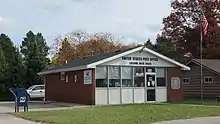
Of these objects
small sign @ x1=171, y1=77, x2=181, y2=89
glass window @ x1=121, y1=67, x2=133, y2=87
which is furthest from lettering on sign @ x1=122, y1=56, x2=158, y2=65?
small sign @ x1=171, y1=77, x2=181, y2=89

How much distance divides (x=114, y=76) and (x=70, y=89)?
4.79 meters

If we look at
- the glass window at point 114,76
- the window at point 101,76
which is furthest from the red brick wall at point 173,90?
the window at point 101,76

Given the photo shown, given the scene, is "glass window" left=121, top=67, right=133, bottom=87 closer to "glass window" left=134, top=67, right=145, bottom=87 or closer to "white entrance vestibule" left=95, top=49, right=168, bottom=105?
"white entrance vestibule" left=95, top=49, right=168, bottom=105

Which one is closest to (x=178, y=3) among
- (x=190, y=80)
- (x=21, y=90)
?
(x=190, y=80)

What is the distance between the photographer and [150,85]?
32219mm

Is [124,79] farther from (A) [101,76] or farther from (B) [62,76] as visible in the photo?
(B) [62,76]

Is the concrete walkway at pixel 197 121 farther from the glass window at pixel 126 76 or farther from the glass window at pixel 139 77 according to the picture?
the glass window at pixel 139 77

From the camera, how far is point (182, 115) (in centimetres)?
1945

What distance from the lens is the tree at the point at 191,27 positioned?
48.6 m

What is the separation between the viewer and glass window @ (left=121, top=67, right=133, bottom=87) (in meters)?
31.1

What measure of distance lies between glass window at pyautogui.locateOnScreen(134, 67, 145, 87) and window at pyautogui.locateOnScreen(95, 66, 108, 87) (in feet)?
8.46

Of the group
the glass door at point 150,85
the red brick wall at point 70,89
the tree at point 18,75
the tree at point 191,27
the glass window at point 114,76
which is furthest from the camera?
the tree at point 18,75

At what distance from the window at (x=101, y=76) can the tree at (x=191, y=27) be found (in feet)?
70.8

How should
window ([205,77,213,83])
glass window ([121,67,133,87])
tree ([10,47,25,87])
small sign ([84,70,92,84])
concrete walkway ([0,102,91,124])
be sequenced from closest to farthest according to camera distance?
concrete walkway ([0,102,91,124])
small sign ([84,70,92,84])
glass window ([121,67,133,87])
window ([205,77,213,83])
tree ([10,47,25,87])
